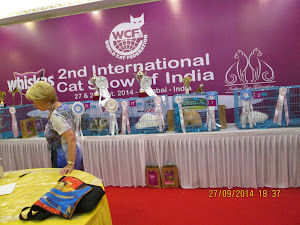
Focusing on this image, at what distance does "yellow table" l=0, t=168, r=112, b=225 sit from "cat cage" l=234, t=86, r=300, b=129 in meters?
1.90

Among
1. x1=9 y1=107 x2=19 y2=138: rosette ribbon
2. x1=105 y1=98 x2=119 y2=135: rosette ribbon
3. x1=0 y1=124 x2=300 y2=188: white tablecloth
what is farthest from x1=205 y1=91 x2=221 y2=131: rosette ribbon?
x1=9 y1=107 x2=19 y2=138: rosette ribbon

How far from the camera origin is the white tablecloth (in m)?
2.57

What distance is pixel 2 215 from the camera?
3.72ft

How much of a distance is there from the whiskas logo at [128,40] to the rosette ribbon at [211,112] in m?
1.31

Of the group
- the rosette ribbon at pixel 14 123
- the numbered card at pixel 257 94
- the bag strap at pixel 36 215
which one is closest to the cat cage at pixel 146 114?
the numbered card at pixel 257 94

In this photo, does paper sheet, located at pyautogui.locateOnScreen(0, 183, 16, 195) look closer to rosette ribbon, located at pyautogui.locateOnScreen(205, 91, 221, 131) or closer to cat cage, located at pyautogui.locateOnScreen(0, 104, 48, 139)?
cat cage, located at pyautogui.locateOnScreen(0, 104, 48, 139)

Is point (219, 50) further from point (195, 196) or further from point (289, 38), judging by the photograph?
point (195, 196)

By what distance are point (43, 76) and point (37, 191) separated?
9.58ft

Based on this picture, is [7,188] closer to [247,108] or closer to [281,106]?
[247,108]

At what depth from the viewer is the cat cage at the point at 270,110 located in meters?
2.59

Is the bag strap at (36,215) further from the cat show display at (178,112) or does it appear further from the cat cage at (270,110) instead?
the cat cage at (270,110)

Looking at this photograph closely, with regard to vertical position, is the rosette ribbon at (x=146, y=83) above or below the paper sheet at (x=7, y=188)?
above

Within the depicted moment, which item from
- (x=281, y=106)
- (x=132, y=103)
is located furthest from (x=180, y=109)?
(x=281, y=106)
